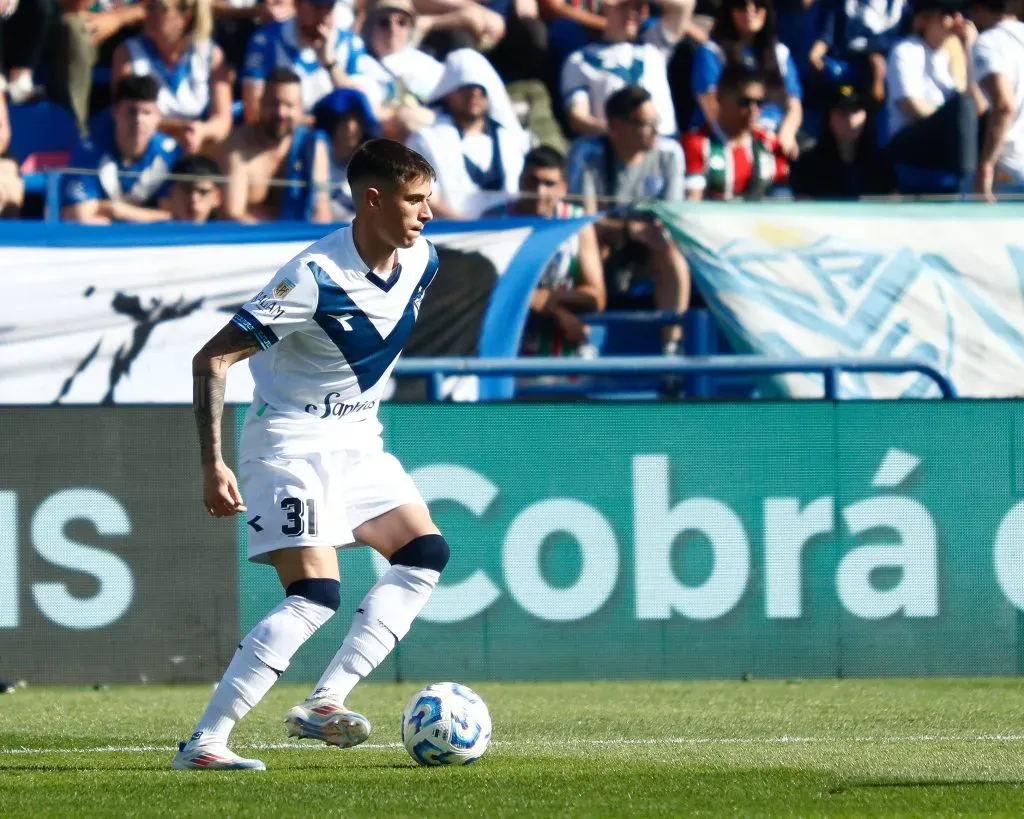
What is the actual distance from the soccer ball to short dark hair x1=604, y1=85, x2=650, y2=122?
661cm

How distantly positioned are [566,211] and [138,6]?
3822 millimetres

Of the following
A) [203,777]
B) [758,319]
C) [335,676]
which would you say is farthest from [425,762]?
[758,319]

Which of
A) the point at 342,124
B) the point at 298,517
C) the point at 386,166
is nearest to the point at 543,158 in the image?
the point at 342,124

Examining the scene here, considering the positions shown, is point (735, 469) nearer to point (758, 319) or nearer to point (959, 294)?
point (758, 319)

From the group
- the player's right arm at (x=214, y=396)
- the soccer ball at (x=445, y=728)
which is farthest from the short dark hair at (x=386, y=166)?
the soccer ball at (x=445, y=728)

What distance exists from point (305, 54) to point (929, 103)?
4455 millimetres

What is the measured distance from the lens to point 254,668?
5.76 meters

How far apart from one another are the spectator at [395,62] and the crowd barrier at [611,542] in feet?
12.6

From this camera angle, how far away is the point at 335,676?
237 inches

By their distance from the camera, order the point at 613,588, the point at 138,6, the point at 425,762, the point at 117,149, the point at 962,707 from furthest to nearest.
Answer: the point at 138,6 → the point at 117,149 → the point at 613,588 → the point at 962,707 → the point at 425,762

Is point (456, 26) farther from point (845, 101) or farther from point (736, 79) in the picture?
point (845, 101)

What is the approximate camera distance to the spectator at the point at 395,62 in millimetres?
12812

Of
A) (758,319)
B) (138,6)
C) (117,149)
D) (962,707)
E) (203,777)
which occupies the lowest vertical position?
(962,707)

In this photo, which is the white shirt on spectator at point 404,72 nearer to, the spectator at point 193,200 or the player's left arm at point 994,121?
the spectator at point 193,200
